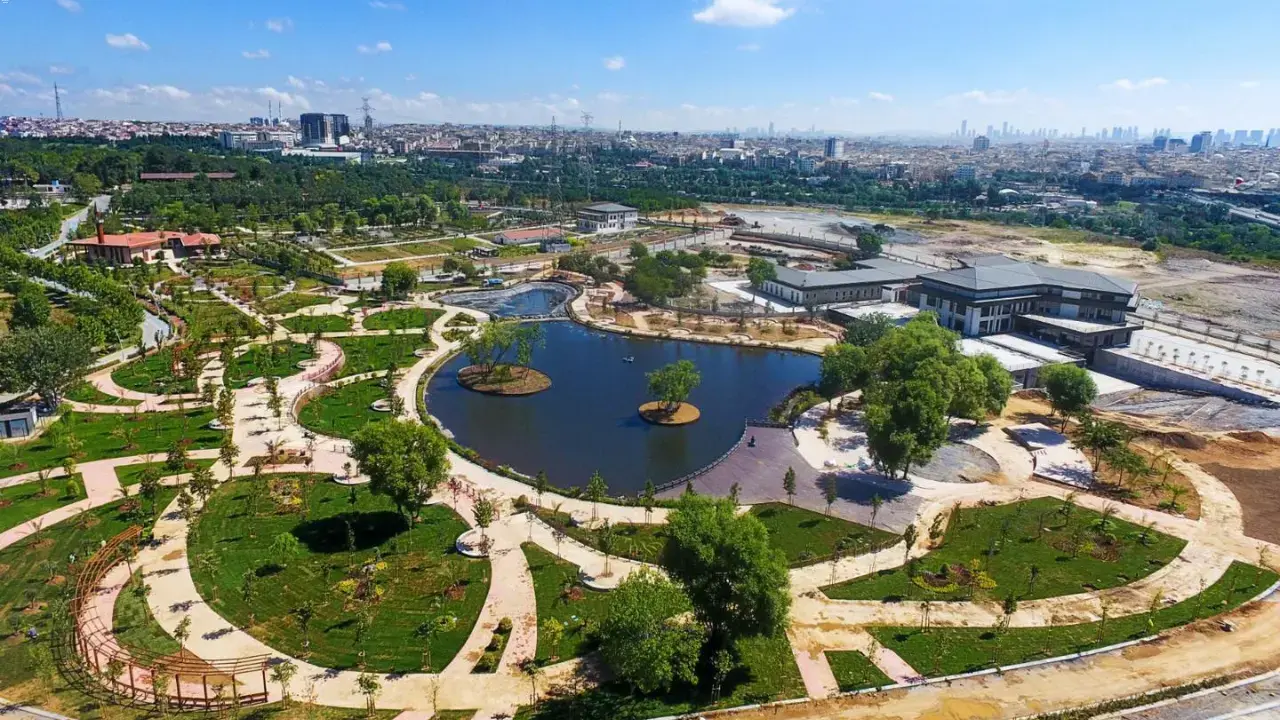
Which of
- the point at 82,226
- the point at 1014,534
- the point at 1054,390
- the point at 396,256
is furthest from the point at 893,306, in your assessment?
the point at 82,226

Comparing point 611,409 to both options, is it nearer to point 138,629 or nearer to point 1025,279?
point 138,629

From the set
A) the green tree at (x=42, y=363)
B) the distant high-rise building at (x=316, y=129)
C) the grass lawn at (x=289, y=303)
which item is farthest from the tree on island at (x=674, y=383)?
the distant high-rise building at (x=316, y=129)

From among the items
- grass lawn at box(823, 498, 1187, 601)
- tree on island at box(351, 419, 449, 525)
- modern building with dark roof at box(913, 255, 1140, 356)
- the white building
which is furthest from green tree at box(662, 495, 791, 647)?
the white building

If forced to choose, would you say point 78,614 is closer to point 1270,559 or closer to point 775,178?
point 1270,559

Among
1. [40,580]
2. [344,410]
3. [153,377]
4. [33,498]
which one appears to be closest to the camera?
[40,580]

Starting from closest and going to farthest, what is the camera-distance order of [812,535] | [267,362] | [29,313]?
[812,535]
[267,362]
[29,313]

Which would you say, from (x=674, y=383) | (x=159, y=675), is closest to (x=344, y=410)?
(x=674, y=383)

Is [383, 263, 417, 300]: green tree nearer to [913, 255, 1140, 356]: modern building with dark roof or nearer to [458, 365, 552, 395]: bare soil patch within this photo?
[458, 365, 552, 395]: bare soil patch
